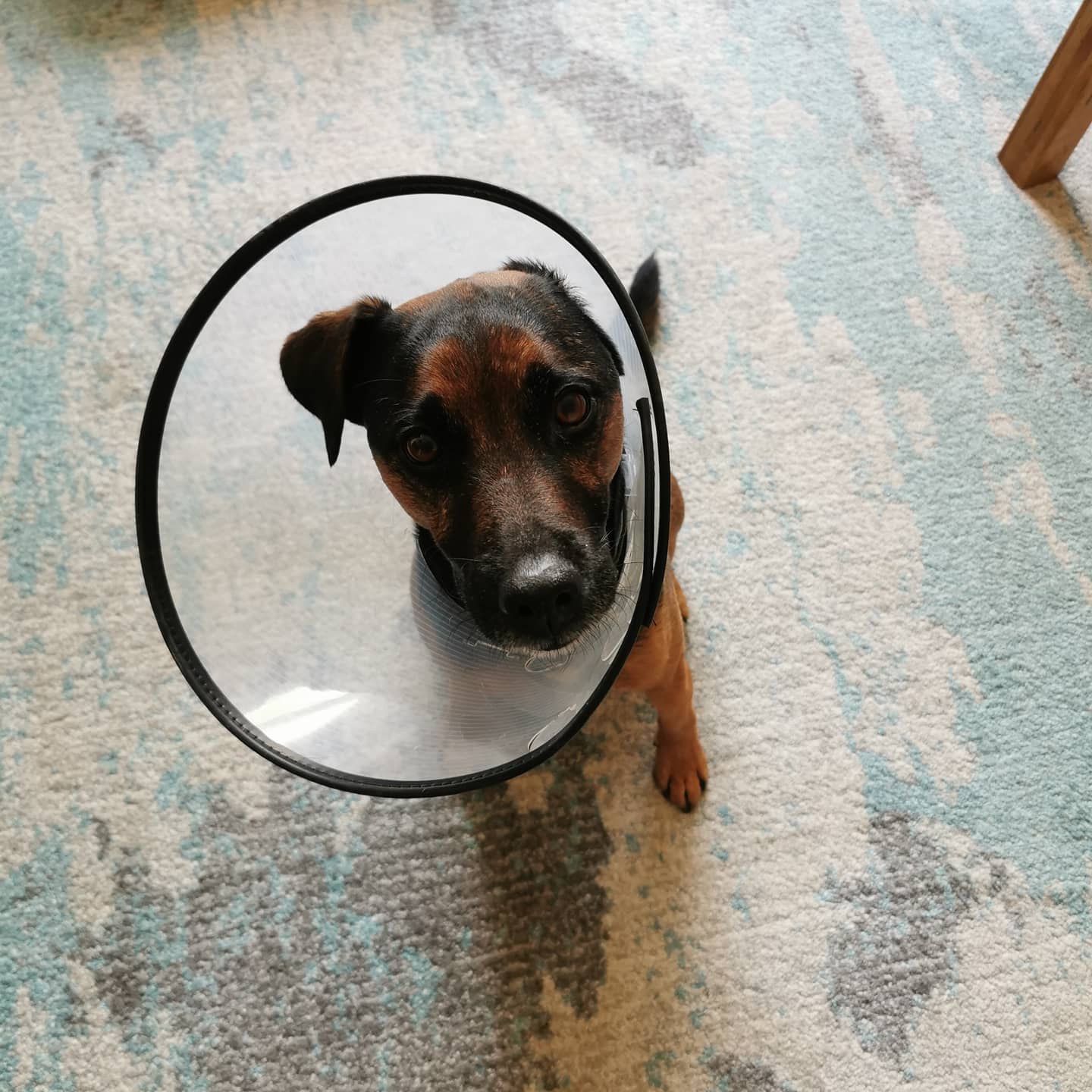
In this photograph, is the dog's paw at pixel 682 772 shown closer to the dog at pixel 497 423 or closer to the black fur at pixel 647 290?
the dog at pixel 497 423

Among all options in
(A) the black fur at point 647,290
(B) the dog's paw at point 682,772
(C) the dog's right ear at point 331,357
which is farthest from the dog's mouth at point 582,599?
(A) the black fur at point 647,290

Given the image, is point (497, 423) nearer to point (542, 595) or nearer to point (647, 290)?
point (542, 595)

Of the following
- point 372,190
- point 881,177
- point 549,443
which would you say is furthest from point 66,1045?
point 881,177

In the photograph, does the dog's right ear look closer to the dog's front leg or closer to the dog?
the dog

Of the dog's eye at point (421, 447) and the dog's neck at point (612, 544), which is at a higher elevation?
the dog's eye at point (421, 447)

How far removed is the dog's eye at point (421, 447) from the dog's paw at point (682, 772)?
642 millimetres

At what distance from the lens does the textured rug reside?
4.67 feet

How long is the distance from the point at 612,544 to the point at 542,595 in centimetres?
18

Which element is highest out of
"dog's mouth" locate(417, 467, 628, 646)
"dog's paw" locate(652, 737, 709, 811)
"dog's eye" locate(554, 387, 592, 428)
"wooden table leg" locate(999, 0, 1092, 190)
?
"wooden table leg" locate(999, 0, 1092, 190)

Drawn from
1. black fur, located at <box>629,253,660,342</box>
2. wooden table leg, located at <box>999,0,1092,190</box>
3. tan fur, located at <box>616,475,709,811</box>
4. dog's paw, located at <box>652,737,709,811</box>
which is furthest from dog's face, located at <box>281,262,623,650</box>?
wooden table leg, located at <box>999,0,1092,190</box>

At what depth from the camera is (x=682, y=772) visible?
1503 mm

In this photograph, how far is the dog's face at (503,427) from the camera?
3.38 feet

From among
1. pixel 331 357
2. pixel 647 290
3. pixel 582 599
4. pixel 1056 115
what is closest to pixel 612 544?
pixel 582 599

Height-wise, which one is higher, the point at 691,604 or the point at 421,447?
the point at 421,447
